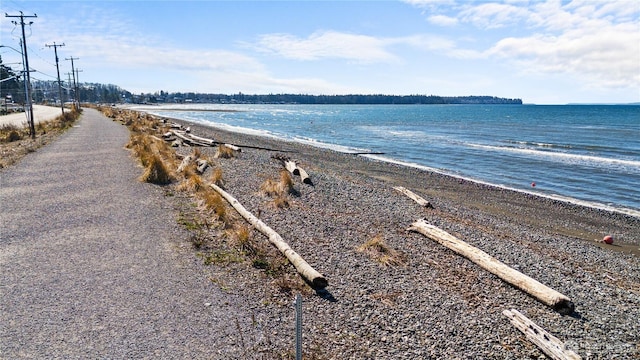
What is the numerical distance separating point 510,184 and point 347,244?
1615cm

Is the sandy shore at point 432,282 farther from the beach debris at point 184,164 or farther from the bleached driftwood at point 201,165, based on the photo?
the bleached driftwood at point 201,165

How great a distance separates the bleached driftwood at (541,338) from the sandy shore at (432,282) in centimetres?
12

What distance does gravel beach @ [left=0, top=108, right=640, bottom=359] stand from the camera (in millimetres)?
5371

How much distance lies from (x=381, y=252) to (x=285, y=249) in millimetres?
2105

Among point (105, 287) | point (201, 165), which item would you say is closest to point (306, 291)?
point (105, 287)

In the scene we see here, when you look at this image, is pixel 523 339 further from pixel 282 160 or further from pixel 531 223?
pixel 282 160

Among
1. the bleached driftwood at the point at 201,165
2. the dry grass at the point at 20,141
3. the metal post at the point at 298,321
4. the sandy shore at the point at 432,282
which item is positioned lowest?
the sandy shore at the point at 432,282

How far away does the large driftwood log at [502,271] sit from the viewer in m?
7.00

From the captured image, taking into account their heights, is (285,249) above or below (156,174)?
below

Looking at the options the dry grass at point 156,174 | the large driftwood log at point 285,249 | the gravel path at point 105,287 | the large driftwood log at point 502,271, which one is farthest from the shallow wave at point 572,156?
the gravel path at point 105,287

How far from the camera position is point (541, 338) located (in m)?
5.84

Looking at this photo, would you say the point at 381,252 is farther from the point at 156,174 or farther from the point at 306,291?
the point at 156,174

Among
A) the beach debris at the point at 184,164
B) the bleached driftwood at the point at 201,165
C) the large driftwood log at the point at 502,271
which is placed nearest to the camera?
the large driftwood log at the point at 502,271

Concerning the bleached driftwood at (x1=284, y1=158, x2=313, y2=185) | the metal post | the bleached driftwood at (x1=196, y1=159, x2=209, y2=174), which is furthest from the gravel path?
the bleached driftwood at (x1=284, y1=158, x2=313, y2=185)
